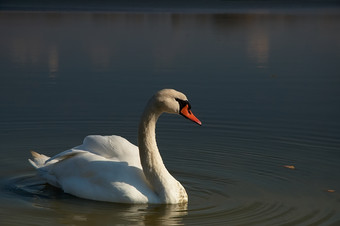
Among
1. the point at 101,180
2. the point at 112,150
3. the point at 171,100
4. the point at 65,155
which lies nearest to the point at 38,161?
the point at 65,155

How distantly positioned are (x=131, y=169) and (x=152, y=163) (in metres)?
0.27

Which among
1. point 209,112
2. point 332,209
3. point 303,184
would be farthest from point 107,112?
point 332,209

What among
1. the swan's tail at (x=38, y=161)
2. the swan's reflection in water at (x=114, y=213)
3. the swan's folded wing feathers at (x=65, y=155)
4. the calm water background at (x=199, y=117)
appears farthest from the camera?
the swan's tail at (x=38, y=161)

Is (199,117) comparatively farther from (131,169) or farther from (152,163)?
(152,163)

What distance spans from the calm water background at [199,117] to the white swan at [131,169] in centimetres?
13

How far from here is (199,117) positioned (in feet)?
36.4

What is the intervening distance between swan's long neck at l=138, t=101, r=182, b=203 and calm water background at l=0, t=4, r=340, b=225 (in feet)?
0.57

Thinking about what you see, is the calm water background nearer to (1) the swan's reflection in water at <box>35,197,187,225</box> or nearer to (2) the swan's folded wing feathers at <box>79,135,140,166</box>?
(1) the swan's reflection in water at <box>35,197,187,225</box>

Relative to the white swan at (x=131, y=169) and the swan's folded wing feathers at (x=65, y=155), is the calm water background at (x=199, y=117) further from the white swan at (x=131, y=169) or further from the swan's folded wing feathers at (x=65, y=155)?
the swan's folded wing feathers at (x=65, y=155)

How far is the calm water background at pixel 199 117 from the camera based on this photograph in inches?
276

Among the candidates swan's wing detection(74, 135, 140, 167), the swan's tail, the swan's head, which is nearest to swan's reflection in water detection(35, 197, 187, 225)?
swan's wing detection(74, 135, 140, 167)

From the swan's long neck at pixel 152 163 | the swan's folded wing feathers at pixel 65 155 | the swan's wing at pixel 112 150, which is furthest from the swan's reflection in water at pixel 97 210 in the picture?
the swan's wing at pixel 112 150

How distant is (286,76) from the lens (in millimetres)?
15703

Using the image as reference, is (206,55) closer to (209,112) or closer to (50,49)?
(50,49)
